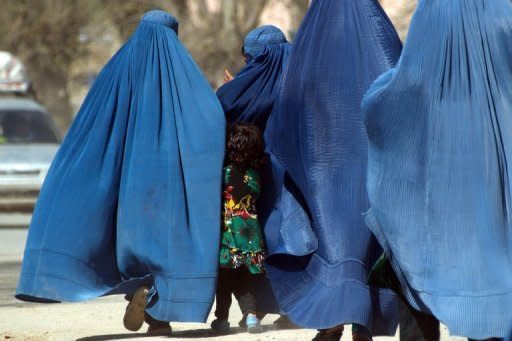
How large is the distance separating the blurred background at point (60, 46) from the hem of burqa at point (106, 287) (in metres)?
8.87

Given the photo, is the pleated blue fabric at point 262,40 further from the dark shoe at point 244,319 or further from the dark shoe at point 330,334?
the dark shoe at point 330,334

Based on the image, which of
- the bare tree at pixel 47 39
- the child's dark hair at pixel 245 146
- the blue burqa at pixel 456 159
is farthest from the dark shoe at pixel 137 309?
the bare tree at pixel 47 39

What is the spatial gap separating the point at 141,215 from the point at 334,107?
4.08 ft

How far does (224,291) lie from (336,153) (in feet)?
4.41

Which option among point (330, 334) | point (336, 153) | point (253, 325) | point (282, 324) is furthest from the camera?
point (282, 324)

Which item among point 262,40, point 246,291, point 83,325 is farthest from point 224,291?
point 262,40

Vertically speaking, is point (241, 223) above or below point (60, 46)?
above

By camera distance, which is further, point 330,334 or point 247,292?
point 247,292

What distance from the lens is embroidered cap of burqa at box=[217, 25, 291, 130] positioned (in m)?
7.04

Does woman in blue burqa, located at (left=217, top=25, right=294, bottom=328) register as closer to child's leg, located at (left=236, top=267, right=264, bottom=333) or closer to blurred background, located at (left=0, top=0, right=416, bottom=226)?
child's leg, located at (left=236, top=267, right=264, bottom=333)

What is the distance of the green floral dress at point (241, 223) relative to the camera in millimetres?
6832

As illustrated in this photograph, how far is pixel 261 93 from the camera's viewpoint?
23.1 ft

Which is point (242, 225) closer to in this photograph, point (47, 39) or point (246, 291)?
point (246, 291)

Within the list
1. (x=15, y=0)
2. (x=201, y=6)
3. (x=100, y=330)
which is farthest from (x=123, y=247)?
(x=15, y=0)
